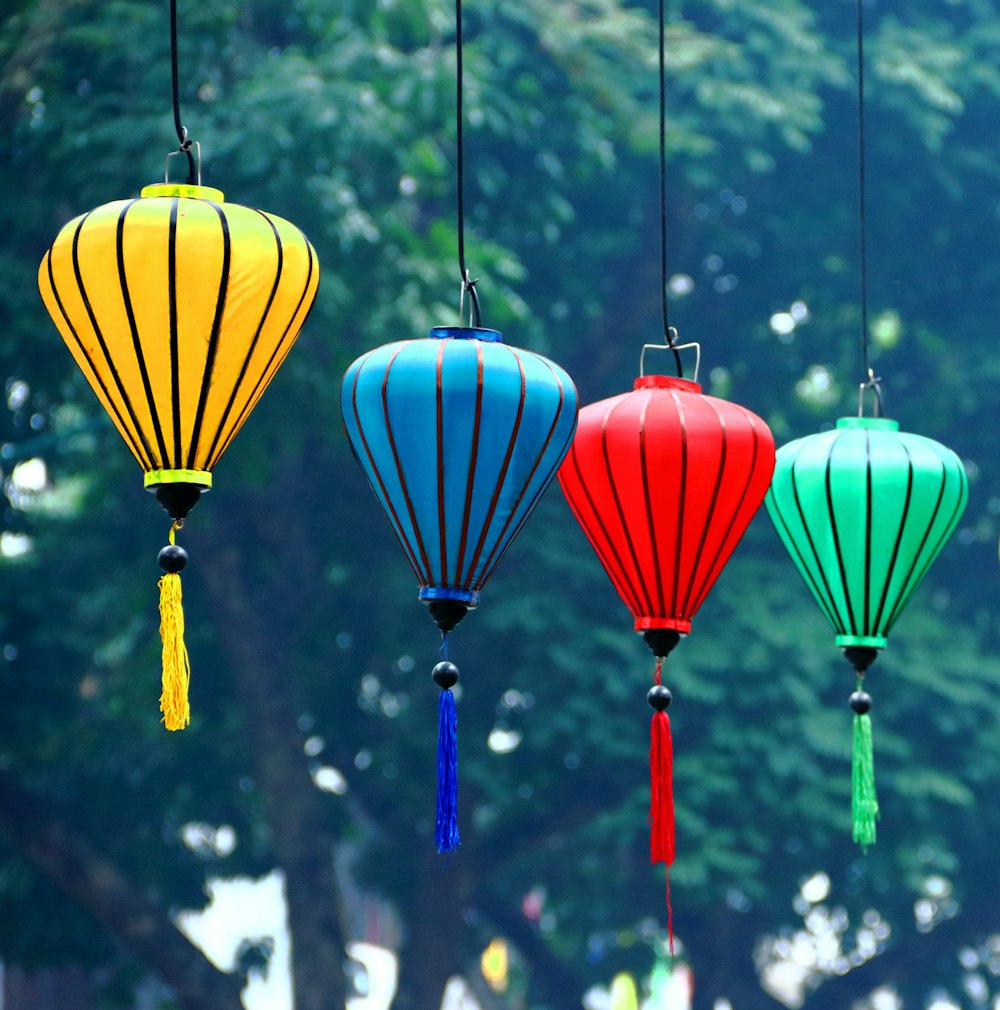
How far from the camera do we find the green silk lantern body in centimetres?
487

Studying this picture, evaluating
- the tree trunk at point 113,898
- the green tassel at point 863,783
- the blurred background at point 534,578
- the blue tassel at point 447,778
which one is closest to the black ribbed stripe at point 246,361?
the blue tassel at point 447,778

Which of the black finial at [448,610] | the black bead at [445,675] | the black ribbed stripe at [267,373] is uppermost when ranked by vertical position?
the black ribbed stripe at [267,373]

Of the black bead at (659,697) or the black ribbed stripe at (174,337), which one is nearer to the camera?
the black ribbed stripe at (174,337)

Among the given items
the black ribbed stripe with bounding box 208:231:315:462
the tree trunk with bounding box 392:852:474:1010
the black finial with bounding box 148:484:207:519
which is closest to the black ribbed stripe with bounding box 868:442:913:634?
the black ribbed stripe with bounding box 208:231:315:462

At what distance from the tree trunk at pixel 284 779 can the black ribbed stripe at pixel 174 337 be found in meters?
8.13

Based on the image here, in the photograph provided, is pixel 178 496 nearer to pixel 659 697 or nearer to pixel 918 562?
pixel 659 697

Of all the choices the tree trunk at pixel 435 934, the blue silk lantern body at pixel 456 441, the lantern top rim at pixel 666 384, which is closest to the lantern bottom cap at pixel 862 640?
the lantern top rim at pixel 666 384

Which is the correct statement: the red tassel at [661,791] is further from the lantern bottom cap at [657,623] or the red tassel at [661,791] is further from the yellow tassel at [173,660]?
the yellow tassel at [173,660]

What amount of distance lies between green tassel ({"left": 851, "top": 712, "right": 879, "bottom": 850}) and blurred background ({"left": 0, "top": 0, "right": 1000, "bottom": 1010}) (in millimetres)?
5486

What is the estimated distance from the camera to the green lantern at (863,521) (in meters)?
4.86

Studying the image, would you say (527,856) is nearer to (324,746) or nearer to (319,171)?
(324,746)

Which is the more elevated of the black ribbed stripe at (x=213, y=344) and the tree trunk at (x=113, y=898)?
the black ribbed stripe at (x=213, y=344)

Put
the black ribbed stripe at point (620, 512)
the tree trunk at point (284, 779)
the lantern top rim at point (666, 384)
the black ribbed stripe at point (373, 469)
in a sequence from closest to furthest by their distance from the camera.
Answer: the black ribbed stripe at point (373, 469) < the black ribbed stripe at point (620, 512) < the lantern top rim at point (666, 384) < the tree trunk at point (284, 779)

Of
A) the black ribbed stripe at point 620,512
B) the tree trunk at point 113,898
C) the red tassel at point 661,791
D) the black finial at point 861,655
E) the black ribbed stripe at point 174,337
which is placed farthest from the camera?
the tree trunk at point 113,898
